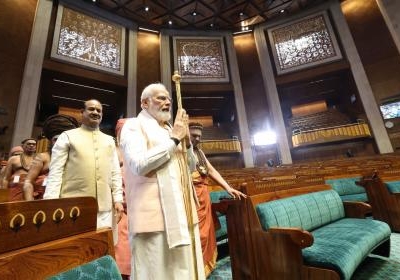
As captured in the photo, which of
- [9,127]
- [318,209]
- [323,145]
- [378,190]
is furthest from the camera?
[323,145]

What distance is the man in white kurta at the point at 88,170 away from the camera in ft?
5.41

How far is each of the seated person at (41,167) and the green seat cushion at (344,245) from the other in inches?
83.2

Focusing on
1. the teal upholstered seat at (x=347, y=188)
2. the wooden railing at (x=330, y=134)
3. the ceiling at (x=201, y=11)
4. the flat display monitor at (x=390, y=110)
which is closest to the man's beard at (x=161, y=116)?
the teal upholstered seat at (x=347, y=188)

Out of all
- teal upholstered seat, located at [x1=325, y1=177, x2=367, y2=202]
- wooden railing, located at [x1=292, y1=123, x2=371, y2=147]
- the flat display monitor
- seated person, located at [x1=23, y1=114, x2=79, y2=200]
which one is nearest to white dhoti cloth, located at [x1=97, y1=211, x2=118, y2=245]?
seated person, located at [x1=23, y1=114, x2=79, y2=200]

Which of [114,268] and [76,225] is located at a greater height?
[76,225]

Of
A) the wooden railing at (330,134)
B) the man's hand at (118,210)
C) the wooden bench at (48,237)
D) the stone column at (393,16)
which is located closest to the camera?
the wooden bench at (48,237)

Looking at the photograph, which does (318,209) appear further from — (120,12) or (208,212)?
(120,12)

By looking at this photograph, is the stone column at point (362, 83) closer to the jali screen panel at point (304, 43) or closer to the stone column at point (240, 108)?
the jali screen panel at point (304, 43)

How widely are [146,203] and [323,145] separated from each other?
13147 millimetres

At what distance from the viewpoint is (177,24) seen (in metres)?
13.9

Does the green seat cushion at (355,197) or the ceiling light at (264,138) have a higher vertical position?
the ceiling light at (264,138)

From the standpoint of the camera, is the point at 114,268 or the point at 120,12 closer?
the point at 114,268

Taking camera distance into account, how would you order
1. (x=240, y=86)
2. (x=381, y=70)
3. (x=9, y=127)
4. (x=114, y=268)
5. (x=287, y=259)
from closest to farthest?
(x=114, y=268) < (x=287, y=259) < (x=9, y=127) < (x=381, y=70) < (x=240, y=86)

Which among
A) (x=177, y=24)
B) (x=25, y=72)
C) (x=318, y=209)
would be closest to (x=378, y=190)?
(x=318, y=209)
